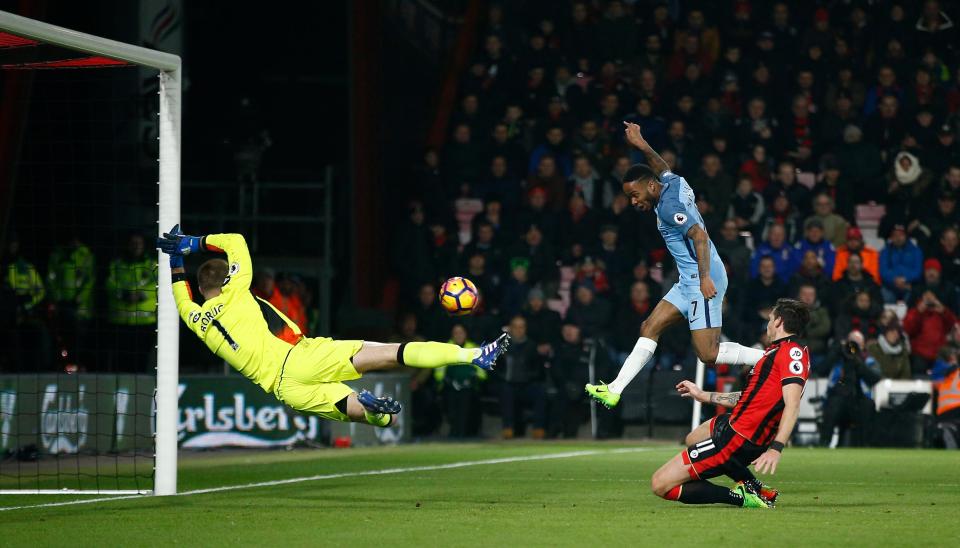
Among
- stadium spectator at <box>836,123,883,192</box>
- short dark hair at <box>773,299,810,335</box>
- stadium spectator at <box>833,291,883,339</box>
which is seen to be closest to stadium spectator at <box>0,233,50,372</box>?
stadium spectator at <box>833,291,883,339</box>

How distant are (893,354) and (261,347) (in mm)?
10218

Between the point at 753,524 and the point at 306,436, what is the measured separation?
31.6 ft

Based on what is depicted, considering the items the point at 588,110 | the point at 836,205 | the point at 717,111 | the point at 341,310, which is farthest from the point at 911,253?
the point at 341,310

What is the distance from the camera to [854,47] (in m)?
23.1

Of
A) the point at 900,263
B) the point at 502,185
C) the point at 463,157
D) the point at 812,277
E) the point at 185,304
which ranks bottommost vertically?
the point at 185,304

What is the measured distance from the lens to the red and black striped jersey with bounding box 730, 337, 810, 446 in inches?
367

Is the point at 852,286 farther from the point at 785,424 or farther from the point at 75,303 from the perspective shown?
the point at 785,424

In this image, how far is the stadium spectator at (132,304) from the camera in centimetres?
1723

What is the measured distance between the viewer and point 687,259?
1168cm

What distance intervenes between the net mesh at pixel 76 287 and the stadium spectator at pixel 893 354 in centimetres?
892

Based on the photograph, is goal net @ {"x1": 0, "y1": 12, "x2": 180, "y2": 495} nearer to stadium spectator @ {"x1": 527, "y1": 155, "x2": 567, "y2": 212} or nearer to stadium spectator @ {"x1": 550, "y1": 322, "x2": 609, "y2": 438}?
stadium spectator @ {"x1": 550, "y1": 322, "x2": 609, "y2": 438}

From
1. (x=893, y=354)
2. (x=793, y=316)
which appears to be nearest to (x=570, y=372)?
(x=893, y=354)

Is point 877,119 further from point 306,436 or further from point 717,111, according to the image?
point 306,436

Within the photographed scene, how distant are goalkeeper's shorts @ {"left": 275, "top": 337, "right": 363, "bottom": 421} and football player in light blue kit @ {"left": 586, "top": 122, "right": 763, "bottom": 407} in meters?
1.87
